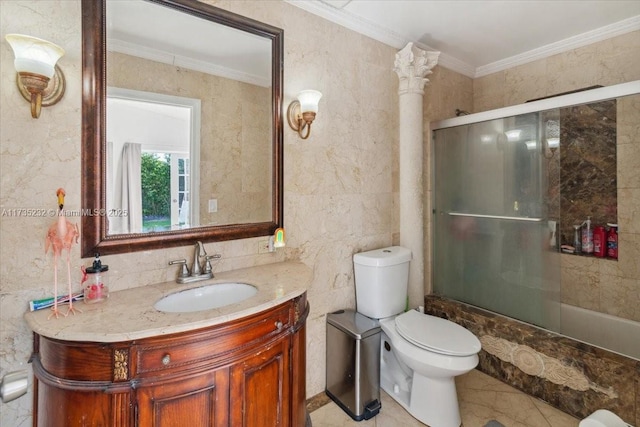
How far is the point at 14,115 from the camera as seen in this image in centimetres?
111

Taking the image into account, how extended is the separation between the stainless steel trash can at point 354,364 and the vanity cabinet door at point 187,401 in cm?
94

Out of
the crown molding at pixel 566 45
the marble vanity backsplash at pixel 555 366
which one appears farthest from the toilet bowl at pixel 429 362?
Result: the crown molding at pixel 566 45

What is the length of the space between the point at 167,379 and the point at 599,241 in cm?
312

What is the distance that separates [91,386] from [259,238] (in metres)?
0.94

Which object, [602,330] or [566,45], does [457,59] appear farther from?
[602,330]

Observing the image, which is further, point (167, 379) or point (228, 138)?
point (228, 138)

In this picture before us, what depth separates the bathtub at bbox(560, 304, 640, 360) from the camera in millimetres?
2176

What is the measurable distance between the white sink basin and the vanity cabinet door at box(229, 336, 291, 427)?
0.28 m

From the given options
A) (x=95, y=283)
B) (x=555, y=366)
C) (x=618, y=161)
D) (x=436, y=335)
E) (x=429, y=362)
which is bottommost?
(x=555, y=366)

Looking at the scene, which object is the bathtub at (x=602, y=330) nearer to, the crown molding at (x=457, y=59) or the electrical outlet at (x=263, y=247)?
the crown molding at (x=457, y=59)

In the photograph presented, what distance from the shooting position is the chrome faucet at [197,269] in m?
1.40

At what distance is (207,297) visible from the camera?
4.61 feet

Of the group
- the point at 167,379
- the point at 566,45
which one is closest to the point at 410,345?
the point at 167,379

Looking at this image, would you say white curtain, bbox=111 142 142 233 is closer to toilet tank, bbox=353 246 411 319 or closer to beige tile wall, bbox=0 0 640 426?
beige tile wall, bbox=0 0 640 426
